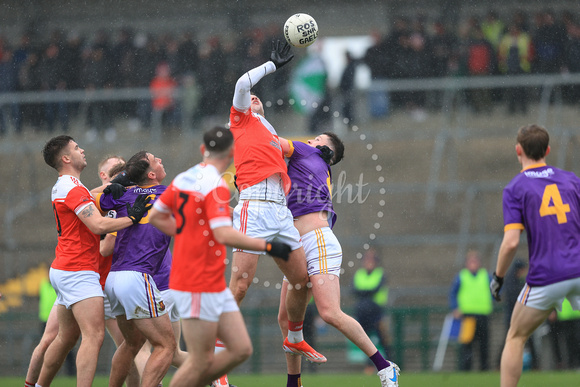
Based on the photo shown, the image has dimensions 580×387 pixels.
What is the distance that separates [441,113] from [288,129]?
2967mm

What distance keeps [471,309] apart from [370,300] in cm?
151

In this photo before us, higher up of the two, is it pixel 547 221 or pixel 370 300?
pixel 547 221

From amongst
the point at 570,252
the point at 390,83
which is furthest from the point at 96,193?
the point at 390,83

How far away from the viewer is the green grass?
27.6 ft

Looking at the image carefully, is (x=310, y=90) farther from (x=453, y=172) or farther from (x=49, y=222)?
(x=49, y=222)

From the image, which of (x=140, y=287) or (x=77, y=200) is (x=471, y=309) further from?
(x=77, y=200)

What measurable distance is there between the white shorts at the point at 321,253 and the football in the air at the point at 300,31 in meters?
1.75

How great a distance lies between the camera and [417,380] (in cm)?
916

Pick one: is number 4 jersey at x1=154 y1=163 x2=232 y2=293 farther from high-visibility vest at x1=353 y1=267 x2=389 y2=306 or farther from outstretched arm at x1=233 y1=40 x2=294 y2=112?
high-visibility vest at x1=353 y1=267 x2=389 y2=306

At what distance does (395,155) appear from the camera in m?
13.7

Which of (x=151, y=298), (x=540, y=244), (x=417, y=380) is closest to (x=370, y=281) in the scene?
(x=417, y=380)

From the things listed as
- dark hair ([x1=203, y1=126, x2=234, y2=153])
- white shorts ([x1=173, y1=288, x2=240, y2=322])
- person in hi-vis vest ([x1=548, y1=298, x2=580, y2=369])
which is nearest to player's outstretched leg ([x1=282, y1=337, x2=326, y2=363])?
white shorts ([x1=173, y1=288, x2=240, y2=322])

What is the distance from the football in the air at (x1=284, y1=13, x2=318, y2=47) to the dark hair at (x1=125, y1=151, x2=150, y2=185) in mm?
1758

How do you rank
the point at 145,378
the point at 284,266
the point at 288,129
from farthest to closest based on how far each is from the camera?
the point at 288,129, the point at 284,266, the point at 145,378
